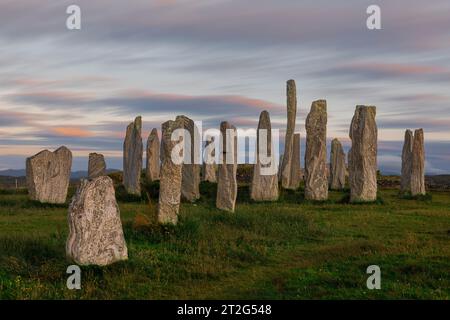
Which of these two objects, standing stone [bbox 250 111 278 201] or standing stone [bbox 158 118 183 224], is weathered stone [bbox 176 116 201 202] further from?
standing stone [bbox 158 118 183 224]

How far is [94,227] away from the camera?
13711mm

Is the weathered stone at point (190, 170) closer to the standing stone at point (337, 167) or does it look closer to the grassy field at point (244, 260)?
the grassy field at point (244, 260)

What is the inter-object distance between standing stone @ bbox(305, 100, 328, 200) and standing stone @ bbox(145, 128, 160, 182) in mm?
13067

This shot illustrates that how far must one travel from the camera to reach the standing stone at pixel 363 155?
3014 cm

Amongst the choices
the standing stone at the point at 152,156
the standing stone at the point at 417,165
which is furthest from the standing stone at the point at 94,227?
the standing stone at the point at 152,156

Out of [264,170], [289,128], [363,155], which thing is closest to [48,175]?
[264,170]

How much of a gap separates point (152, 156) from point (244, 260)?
87.5 feet

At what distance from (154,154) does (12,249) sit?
27044mm

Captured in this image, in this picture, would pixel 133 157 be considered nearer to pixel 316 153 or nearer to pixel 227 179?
pixel 316 153

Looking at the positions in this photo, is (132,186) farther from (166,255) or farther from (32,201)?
(166,255)

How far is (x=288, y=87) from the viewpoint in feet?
122

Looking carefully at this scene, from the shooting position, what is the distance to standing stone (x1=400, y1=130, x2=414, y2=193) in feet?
113

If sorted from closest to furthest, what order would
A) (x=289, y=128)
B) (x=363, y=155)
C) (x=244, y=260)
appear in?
(x=244, y=260) → (x=363, y=155) → (x=289, y=128)
